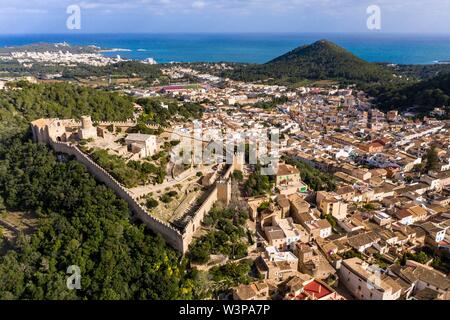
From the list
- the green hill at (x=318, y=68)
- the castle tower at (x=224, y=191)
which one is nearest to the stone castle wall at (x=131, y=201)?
the castle tower at (x=224, y=191)

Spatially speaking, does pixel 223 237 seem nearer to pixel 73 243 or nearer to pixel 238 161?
pixel 73 243

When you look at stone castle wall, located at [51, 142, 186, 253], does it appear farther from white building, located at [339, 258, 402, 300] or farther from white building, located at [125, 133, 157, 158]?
white building, located at [339, 258, 402, 300]

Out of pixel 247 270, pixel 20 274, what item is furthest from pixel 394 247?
pixel 20 274

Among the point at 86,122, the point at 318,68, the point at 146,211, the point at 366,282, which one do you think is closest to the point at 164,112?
the point at 86,122

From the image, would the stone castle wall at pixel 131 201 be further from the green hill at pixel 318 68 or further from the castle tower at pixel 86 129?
the green hill at pixel 318 68

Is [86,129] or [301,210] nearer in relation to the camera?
[301,210]

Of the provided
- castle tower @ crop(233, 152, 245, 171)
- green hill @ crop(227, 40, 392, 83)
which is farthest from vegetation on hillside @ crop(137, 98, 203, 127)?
green hill @ crop(227, 40, 392, 83)
